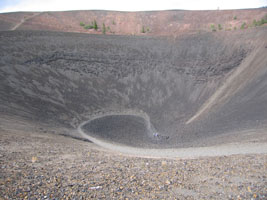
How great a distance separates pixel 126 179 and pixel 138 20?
131 feet

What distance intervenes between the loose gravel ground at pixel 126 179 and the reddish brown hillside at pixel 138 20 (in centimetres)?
2848

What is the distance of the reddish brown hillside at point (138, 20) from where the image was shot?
35.1 meters

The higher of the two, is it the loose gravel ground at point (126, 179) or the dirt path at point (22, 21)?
the dirt path at point (22, 21)

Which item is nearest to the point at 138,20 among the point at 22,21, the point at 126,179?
the point at 22,21

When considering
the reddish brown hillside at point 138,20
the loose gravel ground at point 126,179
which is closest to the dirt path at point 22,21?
the reddish brown hillside at point 138,20

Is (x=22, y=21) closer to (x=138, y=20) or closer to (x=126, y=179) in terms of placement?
(x=138, y=20)

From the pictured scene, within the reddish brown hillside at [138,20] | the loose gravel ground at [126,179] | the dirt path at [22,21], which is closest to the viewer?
the loose gravel ground at [126,179]

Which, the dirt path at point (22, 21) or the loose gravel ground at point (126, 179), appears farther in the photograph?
the dirt path at point (22, 21)

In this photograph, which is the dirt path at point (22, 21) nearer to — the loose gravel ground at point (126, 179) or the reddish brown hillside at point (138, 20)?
the reddish brown hillside at point (138, 20)

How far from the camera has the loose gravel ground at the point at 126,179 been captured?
208 inches

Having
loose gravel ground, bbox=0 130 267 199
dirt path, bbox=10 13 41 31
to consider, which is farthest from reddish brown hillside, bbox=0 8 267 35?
loose gravel ground, bbox=0 130 267 199

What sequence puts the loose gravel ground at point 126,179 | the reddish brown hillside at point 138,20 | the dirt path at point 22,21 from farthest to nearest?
the reddish brown hillside at point 138,20, the dirt path at point 22,21, the loose gravel ground at point 126,179

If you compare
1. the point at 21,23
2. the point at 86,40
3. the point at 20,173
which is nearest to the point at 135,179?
the point at 20,173

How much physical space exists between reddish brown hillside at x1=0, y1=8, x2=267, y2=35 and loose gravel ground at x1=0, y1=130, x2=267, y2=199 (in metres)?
28.5
